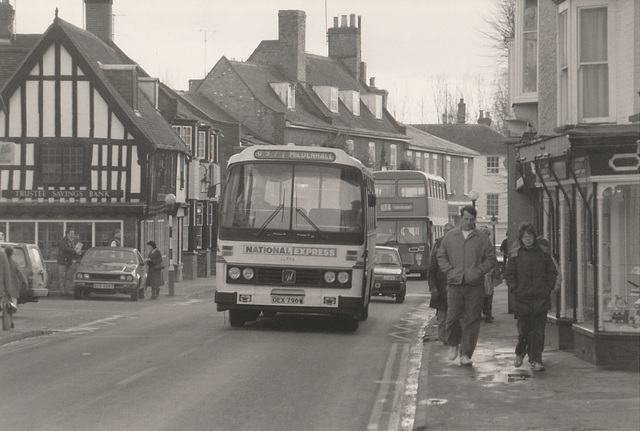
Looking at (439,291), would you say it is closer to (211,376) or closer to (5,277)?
(211,376)

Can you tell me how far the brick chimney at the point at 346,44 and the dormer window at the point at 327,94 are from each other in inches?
430

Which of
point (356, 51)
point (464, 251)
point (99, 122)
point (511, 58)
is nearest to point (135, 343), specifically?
point (464, 251)

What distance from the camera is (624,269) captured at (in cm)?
1666

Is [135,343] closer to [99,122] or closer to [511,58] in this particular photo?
[511,58]

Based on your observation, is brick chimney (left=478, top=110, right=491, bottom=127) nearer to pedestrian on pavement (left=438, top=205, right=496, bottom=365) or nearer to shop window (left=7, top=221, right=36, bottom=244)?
shop window (left=7, top=221, right=36, bottom=244)

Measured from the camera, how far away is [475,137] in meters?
110

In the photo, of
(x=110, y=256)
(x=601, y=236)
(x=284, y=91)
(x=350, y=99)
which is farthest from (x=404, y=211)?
(x=350, y=99)

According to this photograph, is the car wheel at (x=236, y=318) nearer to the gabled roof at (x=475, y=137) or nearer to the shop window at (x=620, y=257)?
the shop window at (x=620, y=257)

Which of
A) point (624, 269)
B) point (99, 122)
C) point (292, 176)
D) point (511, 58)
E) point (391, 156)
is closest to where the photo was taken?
point (624, 269)

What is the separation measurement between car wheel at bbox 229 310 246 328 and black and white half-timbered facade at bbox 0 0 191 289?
1955 cm

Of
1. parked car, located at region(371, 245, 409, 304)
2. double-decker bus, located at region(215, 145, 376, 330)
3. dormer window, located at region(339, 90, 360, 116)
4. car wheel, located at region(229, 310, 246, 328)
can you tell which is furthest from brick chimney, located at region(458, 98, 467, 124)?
double-decker bus, located at region(215, 145, 376, 330)

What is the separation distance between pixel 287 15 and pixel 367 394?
70.4 meters

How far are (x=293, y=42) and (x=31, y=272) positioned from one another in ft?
190

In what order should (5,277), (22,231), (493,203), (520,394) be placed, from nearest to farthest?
(520,394) < (5,277) < (22,231) < (493,203)
